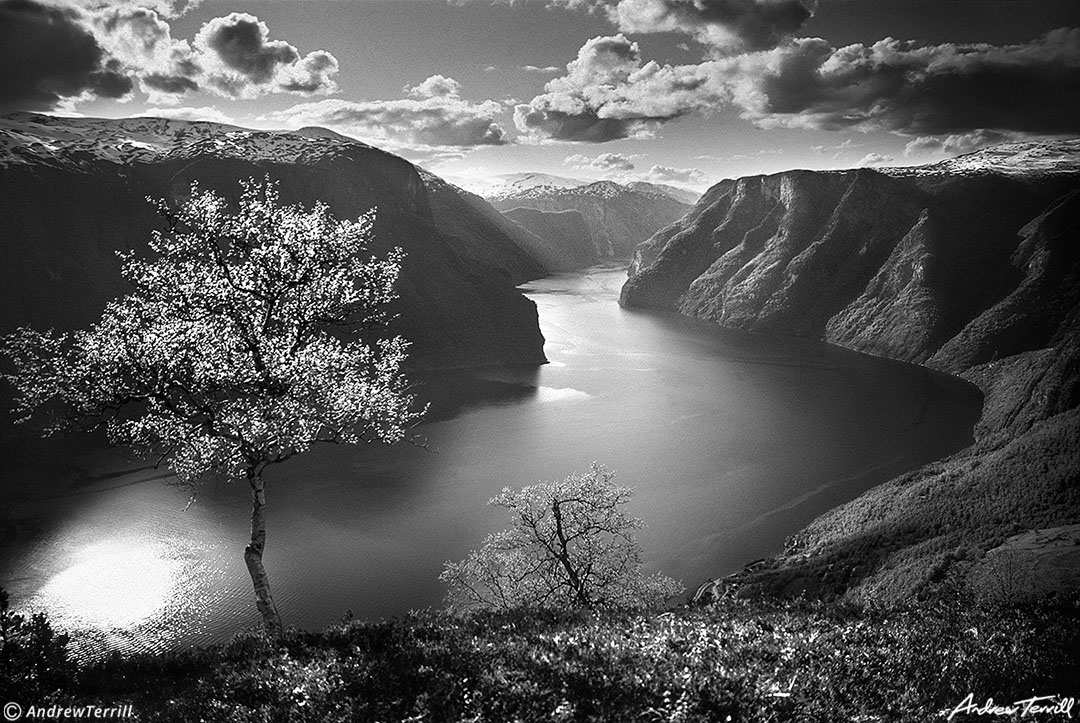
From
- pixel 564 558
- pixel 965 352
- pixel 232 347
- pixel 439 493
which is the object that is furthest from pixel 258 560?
pixel 965 352

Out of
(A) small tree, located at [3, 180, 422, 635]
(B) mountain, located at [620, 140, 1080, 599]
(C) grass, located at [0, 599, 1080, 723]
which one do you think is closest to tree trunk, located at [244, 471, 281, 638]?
(A) small tree, located at [3, 180, 422, 635]

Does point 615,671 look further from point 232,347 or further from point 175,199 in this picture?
point 175,199

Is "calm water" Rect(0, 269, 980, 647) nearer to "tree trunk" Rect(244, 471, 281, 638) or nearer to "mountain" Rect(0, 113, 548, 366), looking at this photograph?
"tree trunk" Rect(244, 471, 281, 638)

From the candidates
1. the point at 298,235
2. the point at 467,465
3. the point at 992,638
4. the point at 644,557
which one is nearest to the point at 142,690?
the point at 298,235

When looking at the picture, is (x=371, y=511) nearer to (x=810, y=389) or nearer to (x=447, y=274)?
(x=810, y=389)

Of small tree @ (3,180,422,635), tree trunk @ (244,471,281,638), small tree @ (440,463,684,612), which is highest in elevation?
small tree @ (3,180,422,635)

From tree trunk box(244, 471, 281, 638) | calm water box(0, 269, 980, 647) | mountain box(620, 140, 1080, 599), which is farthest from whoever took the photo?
calm water box(0, 269, 980, 647)

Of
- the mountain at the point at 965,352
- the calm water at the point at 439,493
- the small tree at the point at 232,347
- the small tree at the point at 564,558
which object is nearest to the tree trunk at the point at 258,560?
the small tree at the point at 232,347

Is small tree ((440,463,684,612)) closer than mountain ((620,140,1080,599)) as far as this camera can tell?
Yes
